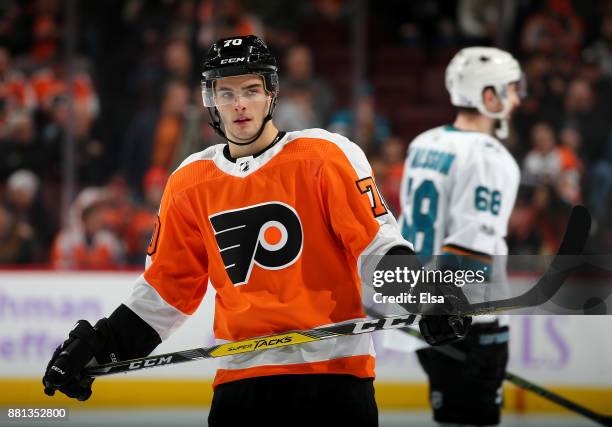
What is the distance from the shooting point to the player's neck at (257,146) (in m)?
2.28

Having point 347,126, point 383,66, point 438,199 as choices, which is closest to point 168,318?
point 438,199

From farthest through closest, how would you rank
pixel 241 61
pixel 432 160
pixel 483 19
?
pixel 483 19, pixel 432 160, pixel 241 61

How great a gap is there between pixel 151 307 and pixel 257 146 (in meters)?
0.44

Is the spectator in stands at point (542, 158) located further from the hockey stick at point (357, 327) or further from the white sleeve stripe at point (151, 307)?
the white sleeve stripe at point (151, 307)

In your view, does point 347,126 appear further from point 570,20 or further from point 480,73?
point 480,73

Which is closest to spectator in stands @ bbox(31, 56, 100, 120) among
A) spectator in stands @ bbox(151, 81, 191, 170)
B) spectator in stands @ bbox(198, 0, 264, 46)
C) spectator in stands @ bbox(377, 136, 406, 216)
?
spectator in stands @ bbox(151, 81, 191, 170)

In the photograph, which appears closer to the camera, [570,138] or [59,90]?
[570,138]

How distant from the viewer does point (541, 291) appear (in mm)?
2348

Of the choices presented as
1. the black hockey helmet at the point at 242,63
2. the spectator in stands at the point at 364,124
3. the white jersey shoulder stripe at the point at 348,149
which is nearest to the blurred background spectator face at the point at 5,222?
the spectator in stands at the point at 364,124

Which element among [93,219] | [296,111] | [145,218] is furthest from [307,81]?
[93,219]

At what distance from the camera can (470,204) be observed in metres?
3.21

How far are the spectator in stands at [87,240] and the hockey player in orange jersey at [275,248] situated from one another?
3.35 m

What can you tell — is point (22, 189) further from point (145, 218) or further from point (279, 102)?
point (279, 102)

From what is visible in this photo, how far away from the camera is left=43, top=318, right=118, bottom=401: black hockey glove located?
2.25 m
